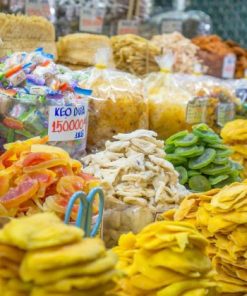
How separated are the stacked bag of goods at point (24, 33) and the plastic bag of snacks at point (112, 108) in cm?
28

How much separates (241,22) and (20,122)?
2653 millimetres

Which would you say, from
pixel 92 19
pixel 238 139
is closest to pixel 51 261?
pixel 238 139

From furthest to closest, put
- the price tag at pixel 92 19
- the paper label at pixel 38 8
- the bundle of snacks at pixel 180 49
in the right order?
1. the bundle of snacks at pixel 180 49
2. the price tag at pixel 92 19
3. the paper label at pixel 38 8

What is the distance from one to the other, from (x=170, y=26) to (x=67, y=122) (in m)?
1.89

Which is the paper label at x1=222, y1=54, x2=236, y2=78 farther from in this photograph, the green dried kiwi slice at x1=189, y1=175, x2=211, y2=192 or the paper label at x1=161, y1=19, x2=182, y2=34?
the green dried kiwi slice at x1=189, y1=175, x2=211, y2=192

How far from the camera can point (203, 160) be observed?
179cm

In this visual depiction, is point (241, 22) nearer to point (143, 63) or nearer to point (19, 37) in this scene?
point (143, 63)

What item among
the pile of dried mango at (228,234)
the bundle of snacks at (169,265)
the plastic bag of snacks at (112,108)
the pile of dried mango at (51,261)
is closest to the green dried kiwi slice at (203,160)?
the plastic bag of snacks at (112,108)

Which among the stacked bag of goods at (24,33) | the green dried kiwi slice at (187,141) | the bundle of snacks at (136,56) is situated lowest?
the green dried kiwi slice at (187,141)

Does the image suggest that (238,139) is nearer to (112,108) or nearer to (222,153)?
(222,153)

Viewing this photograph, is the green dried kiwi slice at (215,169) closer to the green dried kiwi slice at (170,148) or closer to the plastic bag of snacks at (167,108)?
the green dried kiwi slice at (170,148)

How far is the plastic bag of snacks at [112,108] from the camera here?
1.97 meters

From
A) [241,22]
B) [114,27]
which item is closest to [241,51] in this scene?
[241,22]

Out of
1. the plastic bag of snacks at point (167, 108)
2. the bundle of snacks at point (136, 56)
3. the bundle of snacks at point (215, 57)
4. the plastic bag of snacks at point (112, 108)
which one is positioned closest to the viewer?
the plastic bag of snacks at point (112, 108)
